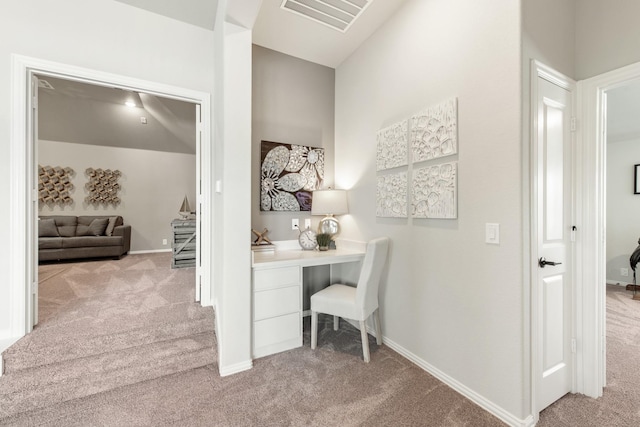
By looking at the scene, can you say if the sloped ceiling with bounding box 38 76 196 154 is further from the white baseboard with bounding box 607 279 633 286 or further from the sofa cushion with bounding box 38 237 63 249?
the white baseboard with bounding box 607 279 633 286

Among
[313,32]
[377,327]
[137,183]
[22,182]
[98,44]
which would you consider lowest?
[377,327]

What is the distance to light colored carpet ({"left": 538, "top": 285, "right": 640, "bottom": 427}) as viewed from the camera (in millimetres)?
1492

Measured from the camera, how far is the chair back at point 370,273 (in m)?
2.05

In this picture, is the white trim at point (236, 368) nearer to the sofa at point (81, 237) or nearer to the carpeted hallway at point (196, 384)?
the carpeted hallway at point (196, 384)

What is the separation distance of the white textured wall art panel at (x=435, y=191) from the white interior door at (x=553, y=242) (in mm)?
433

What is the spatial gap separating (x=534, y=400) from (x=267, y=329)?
5.73 ft

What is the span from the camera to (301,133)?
2.95 meters

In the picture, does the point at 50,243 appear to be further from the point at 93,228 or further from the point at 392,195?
the point at 392,195

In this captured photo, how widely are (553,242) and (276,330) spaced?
6.66ft

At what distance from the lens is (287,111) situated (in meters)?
2.88

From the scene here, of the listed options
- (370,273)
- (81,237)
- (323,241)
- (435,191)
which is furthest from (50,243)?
(435,191)

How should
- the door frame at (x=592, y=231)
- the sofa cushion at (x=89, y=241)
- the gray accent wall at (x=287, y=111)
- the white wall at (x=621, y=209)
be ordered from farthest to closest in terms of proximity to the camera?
the sofa cushion at (x=89, y=241)
the white wall at (x=621, y=209)
the gray accent wall at (x=287, y=111)
the door frame at (x=592, y=231)

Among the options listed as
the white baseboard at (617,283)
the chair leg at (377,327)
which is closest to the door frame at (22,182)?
the chair leg at (377,327)

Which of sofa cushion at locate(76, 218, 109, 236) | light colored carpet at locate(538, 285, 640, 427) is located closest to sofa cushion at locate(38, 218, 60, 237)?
sofa cushion at locate(76, 218, 109, 236)
